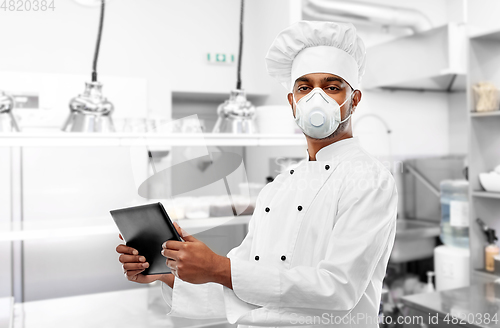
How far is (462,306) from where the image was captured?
1834 millimetres

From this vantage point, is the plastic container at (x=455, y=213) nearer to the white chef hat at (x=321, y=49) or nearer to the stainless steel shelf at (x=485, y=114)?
the stainless steel shelf at (x=485, y=114)

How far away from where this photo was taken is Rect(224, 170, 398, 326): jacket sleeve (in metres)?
0.86

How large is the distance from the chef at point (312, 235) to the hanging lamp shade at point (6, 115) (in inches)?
34.0

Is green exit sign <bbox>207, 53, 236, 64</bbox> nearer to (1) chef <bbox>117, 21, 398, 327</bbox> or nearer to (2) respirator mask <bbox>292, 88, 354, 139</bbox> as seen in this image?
(1) chef <bbox>117, 21, 398, 327</bbox>

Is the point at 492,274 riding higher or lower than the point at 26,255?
lower

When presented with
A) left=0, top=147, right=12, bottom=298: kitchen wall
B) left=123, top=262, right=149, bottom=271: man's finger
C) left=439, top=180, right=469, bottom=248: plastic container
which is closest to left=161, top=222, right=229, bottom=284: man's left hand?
left=123, top=262, right=149, bottom=271: man's finger

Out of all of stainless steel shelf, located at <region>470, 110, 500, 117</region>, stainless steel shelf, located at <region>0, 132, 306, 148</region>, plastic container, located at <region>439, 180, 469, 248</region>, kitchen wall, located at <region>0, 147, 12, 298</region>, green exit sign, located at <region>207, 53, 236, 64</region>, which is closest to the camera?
stainless steel shelf, located at <region>0, 132, 306, 148</region>

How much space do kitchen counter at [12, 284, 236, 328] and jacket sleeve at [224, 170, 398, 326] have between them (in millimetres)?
983

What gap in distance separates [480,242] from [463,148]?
1.26m

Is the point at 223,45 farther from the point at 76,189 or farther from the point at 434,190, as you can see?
the point at 434,190

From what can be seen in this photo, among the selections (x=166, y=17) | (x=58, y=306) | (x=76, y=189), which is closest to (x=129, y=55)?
(x=166, y=17)

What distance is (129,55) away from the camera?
103 inches

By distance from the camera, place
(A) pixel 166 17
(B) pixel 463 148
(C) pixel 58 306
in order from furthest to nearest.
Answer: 1. (B) pixel 463 148
2. (A) pixel 166 17
3. (C) pixel 58 306

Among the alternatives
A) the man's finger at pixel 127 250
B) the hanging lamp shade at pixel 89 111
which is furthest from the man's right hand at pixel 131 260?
the hanging lamp shade at pixel 89 111
